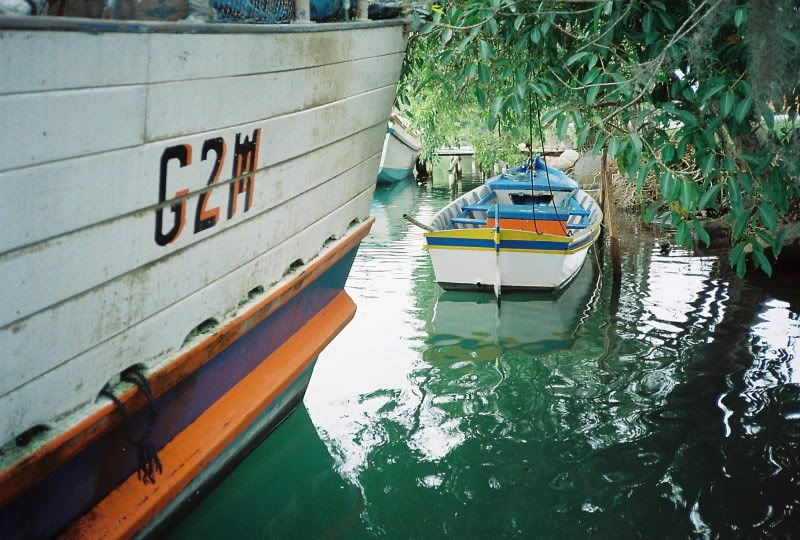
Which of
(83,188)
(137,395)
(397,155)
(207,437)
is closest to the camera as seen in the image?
(83,188)

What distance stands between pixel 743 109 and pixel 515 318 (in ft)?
17.6

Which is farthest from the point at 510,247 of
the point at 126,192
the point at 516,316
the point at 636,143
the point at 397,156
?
the point at 397,156

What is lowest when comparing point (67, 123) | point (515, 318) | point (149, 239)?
point (515, 318)

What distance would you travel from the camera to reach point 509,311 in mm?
9094

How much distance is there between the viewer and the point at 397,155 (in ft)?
80.4

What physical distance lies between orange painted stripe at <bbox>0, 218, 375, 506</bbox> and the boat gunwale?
1.28 m

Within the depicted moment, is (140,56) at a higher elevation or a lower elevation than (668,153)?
higher

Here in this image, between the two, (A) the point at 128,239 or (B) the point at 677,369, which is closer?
(A) the point at 128,239

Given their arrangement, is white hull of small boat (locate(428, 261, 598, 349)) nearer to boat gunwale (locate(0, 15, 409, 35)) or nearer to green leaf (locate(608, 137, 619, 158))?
green leaf (locate(608, 137, 619, 158))

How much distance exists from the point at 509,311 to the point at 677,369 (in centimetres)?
268

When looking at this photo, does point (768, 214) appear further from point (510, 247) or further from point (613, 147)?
point (510, 247)

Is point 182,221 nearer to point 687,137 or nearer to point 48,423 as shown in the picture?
point 48,423

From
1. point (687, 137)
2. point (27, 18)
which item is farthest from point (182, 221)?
point (687, 137)

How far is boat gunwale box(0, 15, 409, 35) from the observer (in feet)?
6.80
